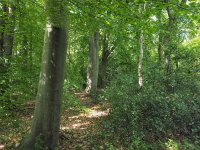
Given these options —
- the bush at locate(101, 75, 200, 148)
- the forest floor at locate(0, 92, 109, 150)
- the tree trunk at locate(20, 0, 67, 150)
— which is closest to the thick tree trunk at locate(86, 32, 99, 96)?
the forest floor at locate(0, 92, 109, 150)

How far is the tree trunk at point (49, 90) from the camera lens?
5535 millimetres

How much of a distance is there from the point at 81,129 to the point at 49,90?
2914mm

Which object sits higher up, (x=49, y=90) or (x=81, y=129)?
(x=49, y=90)

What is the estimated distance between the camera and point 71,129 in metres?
7.89

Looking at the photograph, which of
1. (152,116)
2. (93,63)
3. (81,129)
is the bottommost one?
(81,129)

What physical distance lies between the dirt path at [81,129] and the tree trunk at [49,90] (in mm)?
962

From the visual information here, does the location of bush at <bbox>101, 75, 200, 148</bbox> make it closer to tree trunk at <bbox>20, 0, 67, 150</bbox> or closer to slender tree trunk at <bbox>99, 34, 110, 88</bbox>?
tree trunk at <bbox>20, 0, 67, 150</bbox>

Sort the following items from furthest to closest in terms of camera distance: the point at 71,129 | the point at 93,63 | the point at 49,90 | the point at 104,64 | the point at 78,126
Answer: the point at 104,64
the point at 93,63
the point at 78,126
the point at 71,129
the point at 49,90

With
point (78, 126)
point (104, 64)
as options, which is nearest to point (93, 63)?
point (104, 64)

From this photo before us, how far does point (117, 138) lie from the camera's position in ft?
23.8

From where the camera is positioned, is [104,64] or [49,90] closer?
[49,90]

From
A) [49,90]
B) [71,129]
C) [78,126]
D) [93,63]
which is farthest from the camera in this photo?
[93,63]

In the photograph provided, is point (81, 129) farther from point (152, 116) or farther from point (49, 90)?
point (49, 90)

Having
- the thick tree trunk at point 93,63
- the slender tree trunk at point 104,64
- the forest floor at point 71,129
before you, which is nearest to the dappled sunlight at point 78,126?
the forest floor at point 71,129
